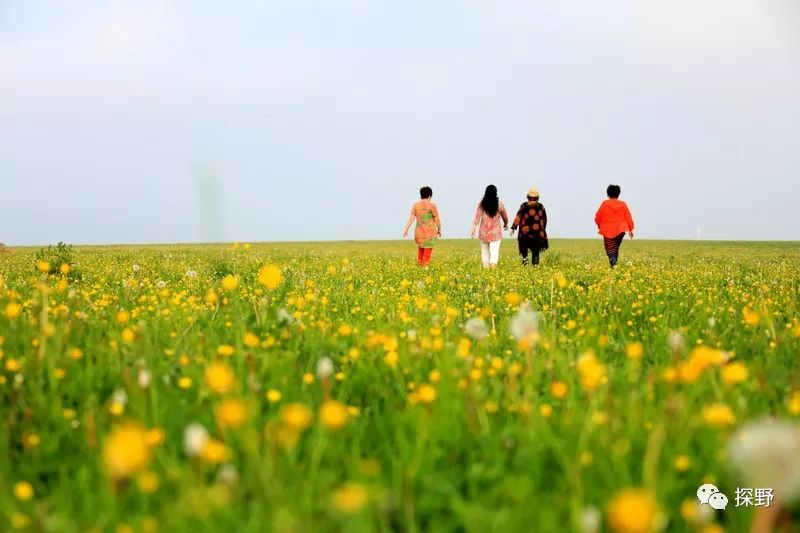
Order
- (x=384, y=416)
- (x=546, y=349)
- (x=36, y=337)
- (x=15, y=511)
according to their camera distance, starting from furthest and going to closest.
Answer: (x=546, y=349), (x=36, y=337), (x=384, y=416), (x=15, y=511)

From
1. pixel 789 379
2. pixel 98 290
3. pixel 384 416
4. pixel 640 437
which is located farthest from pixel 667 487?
A: pixel 98 290

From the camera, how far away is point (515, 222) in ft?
60.1

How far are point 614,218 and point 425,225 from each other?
535 centimetres

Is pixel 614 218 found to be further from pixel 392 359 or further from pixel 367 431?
pixel 367 431

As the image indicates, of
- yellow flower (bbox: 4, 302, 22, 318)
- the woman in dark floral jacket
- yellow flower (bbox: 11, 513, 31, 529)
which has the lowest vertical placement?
yellow flower (bbox: 11, 513, 31, 529)

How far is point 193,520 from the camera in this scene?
216 centimetres

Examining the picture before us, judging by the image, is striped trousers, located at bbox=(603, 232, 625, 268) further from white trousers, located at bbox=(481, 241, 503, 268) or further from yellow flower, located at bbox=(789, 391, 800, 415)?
yellow flower, located at bbox=(789, 391, 800, 415)

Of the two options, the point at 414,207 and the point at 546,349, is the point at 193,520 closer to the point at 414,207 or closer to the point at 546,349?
the point at 546,349

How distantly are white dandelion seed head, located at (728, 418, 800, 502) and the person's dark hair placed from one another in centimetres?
1565

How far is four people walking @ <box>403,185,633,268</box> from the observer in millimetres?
17406

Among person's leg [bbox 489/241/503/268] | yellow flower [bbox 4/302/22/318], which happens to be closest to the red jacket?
person's leg [bbox 489/241/503/268]

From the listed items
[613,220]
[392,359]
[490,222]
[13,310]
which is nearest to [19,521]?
[13,310]

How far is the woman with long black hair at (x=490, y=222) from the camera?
56.0 feet

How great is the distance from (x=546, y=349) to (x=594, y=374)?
2.40 meters
